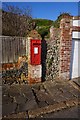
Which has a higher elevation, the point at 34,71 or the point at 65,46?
the point at 65,46

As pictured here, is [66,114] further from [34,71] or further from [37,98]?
[34,71]

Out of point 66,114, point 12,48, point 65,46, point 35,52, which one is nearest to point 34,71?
point 35,52

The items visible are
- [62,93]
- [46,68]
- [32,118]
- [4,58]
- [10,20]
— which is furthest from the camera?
[10,20]

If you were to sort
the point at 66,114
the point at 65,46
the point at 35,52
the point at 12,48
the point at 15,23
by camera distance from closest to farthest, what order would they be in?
1. the point at 66,114
2. the point at 35,52
3. the point at 65,46
4. the point at 12,48
5. the point at 15,23

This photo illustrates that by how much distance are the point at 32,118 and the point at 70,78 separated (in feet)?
11.5

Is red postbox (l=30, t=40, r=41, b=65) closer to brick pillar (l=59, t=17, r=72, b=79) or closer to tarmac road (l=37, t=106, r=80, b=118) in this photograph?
brick pillar (l=59, t=17, r=72, b=79)

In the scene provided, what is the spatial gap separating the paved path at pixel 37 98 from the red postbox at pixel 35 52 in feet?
2.66

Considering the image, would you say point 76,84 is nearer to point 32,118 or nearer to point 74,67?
point 74,67

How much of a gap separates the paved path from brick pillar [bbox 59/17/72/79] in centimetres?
46

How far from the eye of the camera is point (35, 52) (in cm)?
645

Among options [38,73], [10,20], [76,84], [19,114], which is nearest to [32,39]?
[38,73]

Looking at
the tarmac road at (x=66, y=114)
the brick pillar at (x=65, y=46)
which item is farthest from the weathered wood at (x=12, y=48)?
the tarmac road at (x=66, y=114)

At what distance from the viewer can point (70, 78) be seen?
7.24m

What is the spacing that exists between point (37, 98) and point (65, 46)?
246 centimetres
